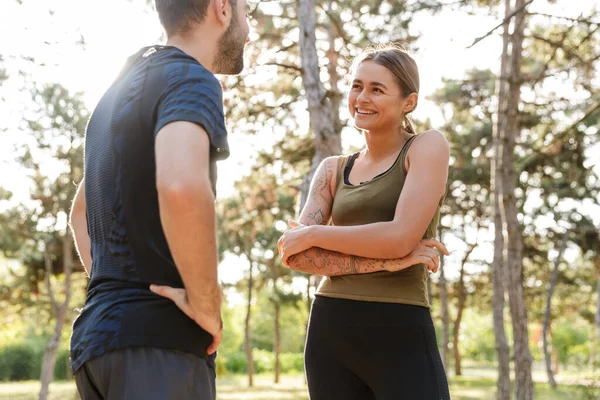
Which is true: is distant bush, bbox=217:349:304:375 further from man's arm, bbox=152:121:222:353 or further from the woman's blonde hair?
man's arm, bbox=152:121:222:353

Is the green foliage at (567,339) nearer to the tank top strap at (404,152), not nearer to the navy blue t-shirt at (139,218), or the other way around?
the tank top strap at (404,152)

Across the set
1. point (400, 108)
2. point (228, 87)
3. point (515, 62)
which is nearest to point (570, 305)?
point (515, 62)

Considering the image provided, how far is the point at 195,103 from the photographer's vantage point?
1.88 metres

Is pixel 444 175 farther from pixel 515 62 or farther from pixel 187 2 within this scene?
pixel 515 62

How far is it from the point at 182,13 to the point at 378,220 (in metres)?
1.14

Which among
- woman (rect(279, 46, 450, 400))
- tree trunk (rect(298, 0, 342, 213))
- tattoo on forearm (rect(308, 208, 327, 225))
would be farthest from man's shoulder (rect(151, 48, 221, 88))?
tree trunk (rect(298, 0, 342, 213))

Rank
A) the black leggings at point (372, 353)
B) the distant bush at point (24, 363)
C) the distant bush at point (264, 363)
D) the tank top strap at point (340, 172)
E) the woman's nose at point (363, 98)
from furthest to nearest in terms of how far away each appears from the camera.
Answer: the distant bush at point (264, 363), the distant bush at point (24, 363), the tank top strap at point (340, 172), the woman's nose at point (363, 98), the black leggings at point (372, 353)

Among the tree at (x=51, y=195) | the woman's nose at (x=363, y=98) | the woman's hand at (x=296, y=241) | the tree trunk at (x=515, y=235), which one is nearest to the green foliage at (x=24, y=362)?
the tree at (x=51, y=195)

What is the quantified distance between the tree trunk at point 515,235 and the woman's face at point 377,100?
34.3 ft

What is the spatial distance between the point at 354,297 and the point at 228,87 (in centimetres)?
926

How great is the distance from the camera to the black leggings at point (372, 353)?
2.64 m

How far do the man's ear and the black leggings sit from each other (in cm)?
116

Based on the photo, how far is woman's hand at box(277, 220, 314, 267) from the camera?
290cm

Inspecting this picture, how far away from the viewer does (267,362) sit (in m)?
60.9
